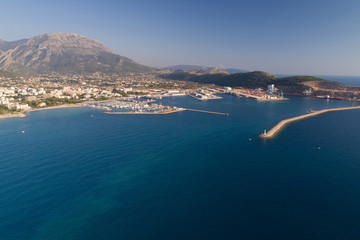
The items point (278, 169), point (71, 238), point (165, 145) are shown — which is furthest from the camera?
point (165, 145)

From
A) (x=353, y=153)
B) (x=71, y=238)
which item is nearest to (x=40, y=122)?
(x=71, y=238)

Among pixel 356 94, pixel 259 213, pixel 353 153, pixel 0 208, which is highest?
pixel 356 94

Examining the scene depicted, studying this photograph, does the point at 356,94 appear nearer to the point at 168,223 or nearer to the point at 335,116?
the point at 335,116

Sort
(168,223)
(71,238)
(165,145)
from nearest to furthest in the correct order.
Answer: (71,238), (168,223), (165,145)

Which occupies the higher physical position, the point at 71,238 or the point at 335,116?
the point at 335,116

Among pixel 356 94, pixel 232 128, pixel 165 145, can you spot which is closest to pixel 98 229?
pixel 165 145

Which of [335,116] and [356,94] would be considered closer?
[335,116]
